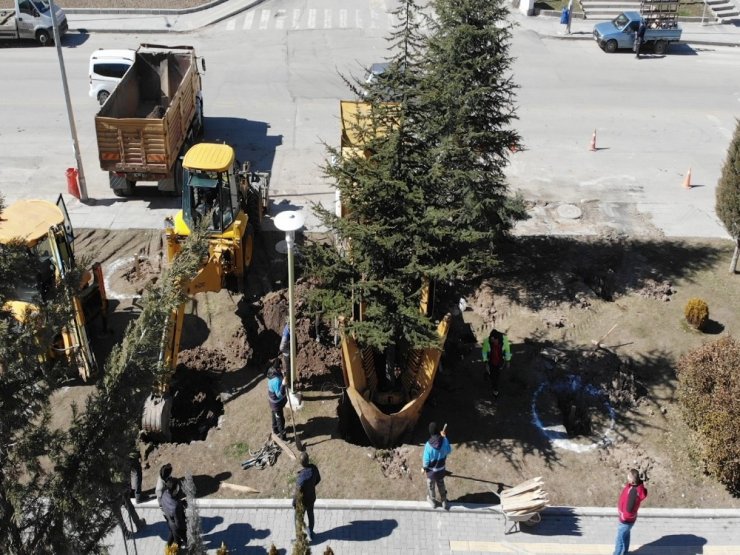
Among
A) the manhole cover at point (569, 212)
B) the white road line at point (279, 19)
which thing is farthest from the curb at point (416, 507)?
the white road line at point (279, 19)

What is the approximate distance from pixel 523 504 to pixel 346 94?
18024mm

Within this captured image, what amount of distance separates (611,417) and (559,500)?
2.35m

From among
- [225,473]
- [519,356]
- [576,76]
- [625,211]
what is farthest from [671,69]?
[225,473]

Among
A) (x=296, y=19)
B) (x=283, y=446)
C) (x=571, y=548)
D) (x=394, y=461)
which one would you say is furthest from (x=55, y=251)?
(x=296, y=19)

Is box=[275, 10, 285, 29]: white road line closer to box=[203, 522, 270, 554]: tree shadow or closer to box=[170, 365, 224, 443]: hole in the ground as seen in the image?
box=[170, 365, 224, 443]: hole in the ground

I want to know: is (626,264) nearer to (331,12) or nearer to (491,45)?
(491,45)

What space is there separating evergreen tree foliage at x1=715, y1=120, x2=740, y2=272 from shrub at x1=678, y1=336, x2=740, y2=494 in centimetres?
385

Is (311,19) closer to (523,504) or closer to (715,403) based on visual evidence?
(715,403)

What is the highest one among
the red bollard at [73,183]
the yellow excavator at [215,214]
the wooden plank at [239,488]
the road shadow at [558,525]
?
the yellow excavator at [215,214]

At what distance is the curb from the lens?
11.8m

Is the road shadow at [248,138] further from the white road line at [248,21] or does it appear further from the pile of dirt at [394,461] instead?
the pile of dirt at [394,461]

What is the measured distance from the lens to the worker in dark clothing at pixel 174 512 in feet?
34.7

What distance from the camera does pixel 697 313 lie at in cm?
1567

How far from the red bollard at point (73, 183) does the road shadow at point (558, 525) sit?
1424cm
